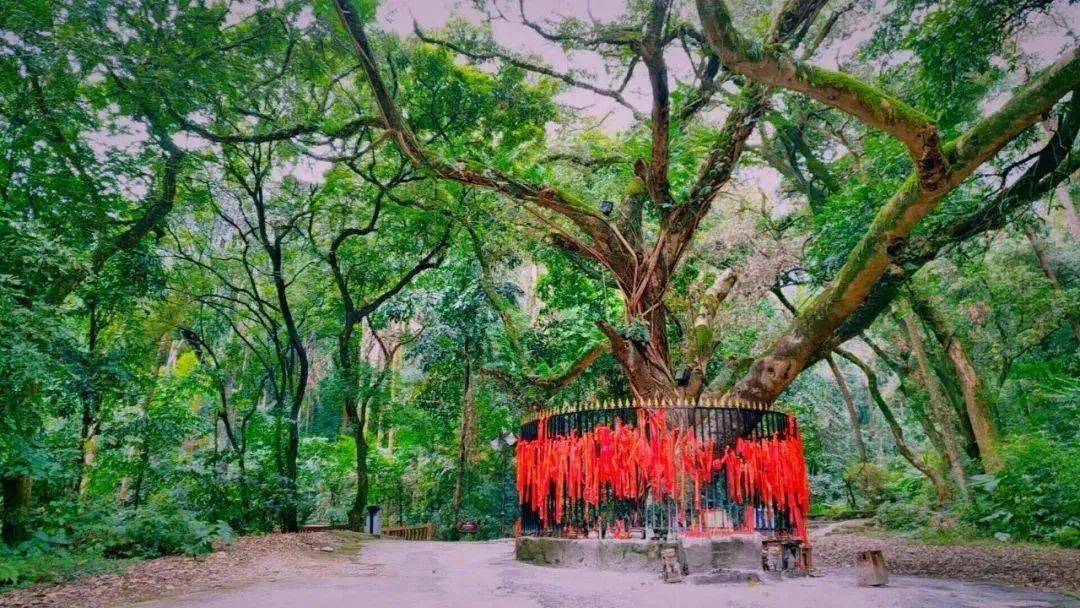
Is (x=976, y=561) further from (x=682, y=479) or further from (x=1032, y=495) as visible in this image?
(x=682, y=479)

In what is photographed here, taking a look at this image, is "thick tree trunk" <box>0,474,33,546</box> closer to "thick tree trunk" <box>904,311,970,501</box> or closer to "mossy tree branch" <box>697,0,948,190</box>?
"mossy tree branch" <box>697,0,948,190</box>

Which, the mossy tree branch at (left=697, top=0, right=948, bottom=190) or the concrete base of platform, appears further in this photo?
the concrete base of platform

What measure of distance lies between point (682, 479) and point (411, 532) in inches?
470

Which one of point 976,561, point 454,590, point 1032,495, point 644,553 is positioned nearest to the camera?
point 454,590

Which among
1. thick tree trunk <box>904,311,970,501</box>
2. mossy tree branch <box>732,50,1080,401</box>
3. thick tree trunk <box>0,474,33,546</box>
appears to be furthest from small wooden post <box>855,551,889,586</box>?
thick tree trunk <box>0,474,33,546</box>

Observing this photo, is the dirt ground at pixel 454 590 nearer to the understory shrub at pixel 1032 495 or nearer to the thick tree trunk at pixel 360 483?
the understory shrub at pixel 1032 495

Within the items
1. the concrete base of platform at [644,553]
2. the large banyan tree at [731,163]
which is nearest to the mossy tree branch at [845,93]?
the large banyan tree at [731,163]

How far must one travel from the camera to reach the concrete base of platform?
261 inches

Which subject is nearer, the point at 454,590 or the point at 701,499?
the point at 454,590

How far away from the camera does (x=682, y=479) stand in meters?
7.29

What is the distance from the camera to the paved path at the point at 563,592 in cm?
519

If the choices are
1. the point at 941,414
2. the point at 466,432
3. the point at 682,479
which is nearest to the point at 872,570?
the point at 682,479

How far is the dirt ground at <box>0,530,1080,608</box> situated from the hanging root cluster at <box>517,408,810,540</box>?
0.78 metres

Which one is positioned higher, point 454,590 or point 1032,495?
point 1032,495
